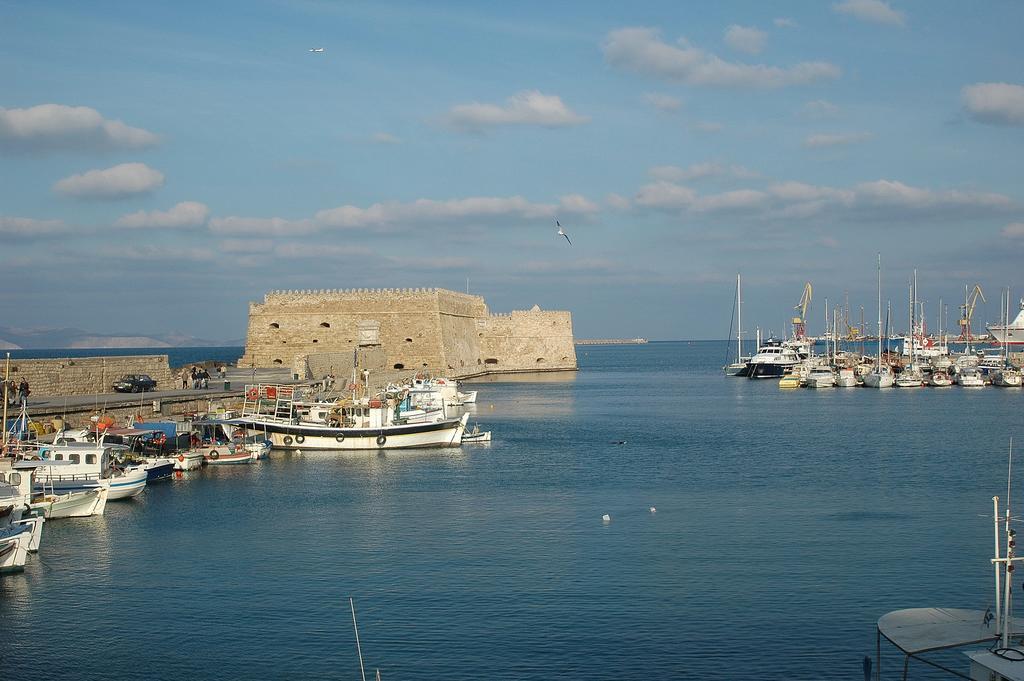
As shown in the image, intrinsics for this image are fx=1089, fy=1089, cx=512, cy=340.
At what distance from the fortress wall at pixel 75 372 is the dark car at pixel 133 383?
0.29 metres

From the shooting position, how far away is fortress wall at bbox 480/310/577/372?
259ft

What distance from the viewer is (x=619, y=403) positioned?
5278 centimetres

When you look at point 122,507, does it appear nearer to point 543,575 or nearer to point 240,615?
point 240,615

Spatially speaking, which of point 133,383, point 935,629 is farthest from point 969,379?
point 935,629

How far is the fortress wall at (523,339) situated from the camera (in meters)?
78.9

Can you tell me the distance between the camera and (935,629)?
10727mm

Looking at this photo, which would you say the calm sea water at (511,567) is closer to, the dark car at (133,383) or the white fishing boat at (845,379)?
the dark car at (133,383)

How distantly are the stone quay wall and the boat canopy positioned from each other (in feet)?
90.2

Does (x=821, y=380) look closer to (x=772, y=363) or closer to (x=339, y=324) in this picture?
(x=772, y=363)

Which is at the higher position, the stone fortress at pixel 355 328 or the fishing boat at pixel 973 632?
the stone fortress at pixel 355 328

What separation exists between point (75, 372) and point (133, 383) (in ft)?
6.72

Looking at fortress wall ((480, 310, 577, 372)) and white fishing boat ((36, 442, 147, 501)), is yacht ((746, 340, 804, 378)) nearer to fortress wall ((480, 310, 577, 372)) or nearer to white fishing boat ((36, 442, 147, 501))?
fortress wall ((480, 310, 577, 372))

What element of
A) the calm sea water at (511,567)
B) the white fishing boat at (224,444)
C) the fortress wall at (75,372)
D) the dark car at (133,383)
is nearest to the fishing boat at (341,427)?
the white fishing boat at (224,444)

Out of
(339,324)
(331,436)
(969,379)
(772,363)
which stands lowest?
(331,436)
